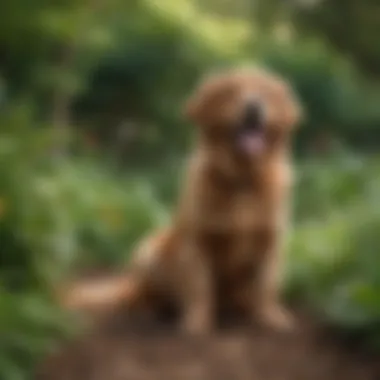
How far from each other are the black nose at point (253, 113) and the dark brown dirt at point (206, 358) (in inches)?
18.3

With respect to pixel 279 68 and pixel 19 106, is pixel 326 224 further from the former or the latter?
pixel 19 106

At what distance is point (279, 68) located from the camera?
3.28m

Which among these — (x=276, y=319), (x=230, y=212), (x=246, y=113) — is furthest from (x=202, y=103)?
(x=276, y=319)

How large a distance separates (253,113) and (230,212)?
23 centimetres

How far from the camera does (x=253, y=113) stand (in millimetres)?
2129

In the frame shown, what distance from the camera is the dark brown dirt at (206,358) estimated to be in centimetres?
194

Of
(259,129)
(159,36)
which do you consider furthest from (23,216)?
(159,36)

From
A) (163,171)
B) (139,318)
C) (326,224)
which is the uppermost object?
(163,171)

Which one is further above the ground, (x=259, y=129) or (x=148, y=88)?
(x=148, y=88)

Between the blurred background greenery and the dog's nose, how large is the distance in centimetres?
35

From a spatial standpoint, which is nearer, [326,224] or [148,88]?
[326,224]

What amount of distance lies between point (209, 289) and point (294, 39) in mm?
1289

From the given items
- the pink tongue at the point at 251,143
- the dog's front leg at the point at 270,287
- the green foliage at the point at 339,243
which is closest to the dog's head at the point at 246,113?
the pink tongue at the point at 251,143

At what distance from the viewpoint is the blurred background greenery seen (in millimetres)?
1970
